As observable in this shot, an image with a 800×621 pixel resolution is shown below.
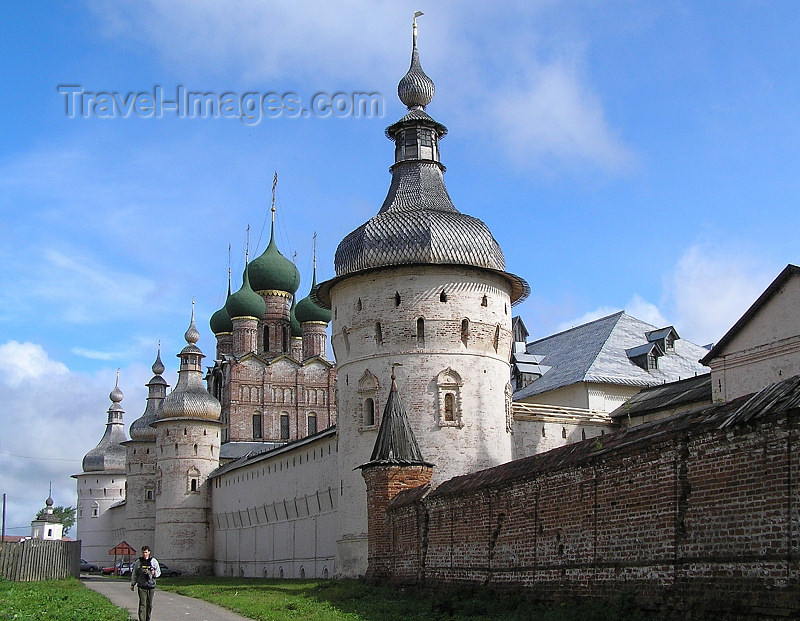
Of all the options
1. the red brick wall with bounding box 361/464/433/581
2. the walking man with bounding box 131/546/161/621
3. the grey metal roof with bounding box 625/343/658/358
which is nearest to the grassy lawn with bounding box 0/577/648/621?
the red brick wall with bounding box 361/464/433/581

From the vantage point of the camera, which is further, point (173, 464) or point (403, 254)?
point (173, 464)

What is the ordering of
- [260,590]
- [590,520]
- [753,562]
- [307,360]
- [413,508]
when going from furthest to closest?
[307,360] < [260,590] < [413,508] < [590,520] < [753,562]

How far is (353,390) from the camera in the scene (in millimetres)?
25953

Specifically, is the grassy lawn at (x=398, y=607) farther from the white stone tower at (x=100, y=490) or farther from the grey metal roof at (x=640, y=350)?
the white stone tower at (x=100, y=490)

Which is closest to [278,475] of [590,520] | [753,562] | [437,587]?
[437,587]

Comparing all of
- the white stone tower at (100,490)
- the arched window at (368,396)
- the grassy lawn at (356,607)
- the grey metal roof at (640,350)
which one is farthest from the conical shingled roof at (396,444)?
the white stone tower at (100,490)

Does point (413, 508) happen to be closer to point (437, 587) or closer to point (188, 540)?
point (437, 587)

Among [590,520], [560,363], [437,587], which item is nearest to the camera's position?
[590,520]

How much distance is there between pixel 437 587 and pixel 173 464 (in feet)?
112

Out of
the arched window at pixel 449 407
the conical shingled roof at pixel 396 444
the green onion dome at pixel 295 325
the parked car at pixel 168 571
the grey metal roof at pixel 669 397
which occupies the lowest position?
the parked car at pixel 168 571

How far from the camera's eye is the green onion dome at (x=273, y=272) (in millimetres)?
61062

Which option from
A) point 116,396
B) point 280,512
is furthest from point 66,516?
point 280,512

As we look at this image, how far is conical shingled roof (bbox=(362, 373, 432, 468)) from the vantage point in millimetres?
20359

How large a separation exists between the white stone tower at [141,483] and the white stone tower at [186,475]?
7.83 metres
